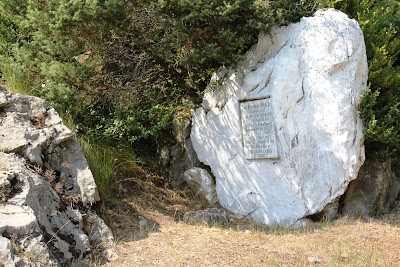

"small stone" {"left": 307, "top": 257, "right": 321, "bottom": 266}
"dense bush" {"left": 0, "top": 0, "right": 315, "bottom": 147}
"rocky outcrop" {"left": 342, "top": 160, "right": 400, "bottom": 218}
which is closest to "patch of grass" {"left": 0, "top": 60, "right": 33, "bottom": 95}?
"dense bush" {"left": 0, "top": 0, "right": 315, "bottom": 147}

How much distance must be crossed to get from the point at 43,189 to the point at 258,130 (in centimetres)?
302

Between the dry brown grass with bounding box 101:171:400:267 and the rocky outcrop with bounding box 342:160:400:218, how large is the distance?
0.25m

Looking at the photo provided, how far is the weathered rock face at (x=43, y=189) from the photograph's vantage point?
474 centimetres

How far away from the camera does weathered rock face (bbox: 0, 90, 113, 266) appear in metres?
4.74

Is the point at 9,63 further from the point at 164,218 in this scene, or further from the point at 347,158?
the point at 347,158

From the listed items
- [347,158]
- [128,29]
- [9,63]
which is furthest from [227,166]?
[9,63]

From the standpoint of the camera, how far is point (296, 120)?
676 cm

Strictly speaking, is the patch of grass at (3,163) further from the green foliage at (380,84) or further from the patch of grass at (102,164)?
the green foliage at (380,84)

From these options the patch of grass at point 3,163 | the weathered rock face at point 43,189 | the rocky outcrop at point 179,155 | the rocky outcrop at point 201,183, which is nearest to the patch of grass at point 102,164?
the weathered rock face at point 43,189

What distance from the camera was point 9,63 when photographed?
7789 millimetres

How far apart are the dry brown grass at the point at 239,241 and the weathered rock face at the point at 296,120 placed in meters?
0.44

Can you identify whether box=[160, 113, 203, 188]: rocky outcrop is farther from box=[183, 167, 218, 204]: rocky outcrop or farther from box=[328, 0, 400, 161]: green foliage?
box=[328, 0, 400, 161]: green foliage

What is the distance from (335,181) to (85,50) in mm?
3873

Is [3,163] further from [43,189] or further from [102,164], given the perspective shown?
[102,164]
